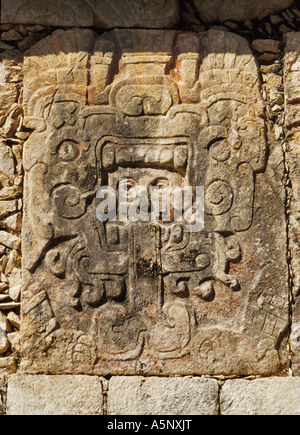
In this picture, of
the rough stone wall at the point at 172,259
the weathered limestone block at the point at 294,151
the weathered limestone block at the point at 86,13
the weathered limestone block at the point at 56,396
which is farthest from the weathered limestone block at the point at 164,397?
the weathered limestone block at the point at 86,13

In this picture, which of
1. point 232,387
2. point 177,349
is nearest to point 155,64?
point 177,349

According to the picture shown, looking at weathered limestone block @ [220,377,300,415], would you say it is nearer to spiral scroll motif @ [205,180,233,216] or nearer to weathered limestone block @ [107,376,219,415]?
weathered limestone block @ [107,376,219,415]

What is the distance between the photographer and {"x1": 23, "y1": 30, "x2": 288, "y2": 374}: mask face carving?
317cm

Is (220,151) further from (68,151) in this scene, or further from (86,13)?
(86,13)

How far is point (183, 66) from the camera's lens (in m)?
3.32

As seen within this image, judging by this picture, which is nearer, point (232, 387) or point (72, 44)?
point (232, 387)

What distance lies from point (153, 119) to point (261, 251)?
1.03 meters

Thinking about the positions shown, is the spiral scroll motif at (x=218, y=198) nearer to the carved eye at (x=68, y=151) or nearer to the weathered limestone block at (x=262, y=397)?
the carved eye at (x=68, y=151)

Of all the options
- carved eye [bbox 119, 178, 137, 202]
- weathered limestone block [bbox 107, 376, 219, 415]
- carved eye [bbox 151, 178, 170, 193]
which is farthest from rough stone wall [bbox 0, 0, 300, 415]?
carved eye [bbox 119, 178, 137, 202]

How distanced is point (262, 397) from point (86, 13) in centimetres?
255

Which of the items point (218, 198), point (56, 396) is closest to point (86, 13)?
point (218, 198)

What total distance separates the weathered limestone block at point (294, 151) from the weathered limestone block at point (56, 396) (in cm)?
119

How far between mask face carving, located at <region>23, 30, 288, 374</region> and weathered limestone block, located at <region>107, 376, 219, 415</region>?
0.09 m

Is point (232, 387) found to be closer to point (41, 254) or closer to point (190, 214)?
point (190, 214)
